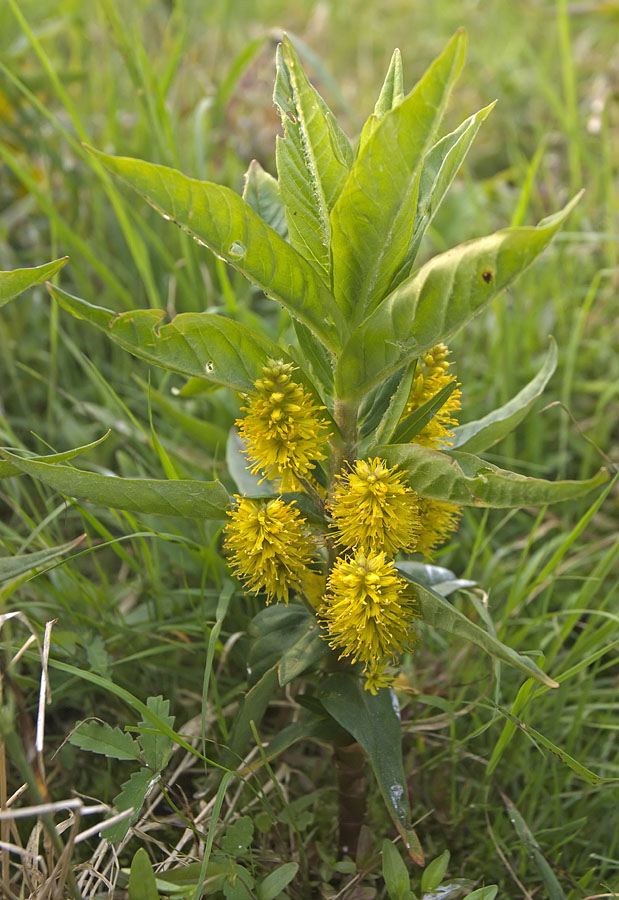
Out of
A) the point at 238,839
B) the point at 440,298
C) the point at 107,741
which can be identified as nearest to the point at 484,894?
the point at 238,839

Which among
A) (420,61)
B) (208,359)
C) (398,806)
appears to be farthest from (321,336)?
(420,61)

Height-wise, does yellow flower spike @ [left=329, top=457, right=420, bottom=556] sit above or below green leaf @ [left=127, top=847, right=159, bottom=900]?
above

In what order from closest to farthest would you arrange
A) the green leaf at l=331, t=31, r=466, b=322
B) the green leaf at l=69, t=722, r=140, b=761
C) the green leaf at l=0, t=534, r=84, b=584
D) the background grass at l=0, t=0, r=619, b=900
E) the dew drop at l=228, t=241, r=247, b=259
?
1. the green leaf at l=331, t=31, r=466, b=322
2. the dew drop at l=228, t=241, r=247, b=259
3. the green leaf at l=0, t=534, r=84, b=584
4. the green leaf at l=69, t=722, r=140, b=761
5. the background grass at l=0, t=0, r=619, b=900

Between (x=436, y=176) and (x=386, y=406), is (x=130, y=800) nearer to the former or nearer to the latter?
(x=386, y=406)

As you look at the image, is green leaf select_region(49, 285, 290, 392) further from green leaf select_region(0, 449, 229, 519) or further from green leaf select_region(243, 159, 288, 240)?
green leaf select_region(243, 159, 288, 240)

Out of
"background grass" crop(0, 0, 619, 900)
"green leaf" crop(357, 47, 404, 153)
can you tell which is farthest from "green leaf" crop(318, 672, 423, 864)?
"green leaf" crop(357, 47, 404, 153)

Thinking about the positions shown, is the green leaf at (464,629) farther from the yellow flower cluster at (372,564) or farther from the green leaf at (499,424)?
the green leaf at (499,424)
